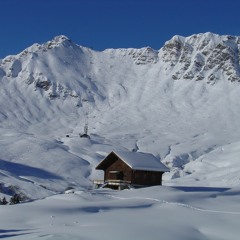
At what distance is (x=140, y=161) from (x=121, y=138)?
79921 mm

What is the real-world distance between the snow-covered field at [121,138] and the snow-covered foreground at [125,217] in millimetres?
56

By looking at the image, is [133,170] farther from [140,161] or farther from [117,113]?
[117,113]

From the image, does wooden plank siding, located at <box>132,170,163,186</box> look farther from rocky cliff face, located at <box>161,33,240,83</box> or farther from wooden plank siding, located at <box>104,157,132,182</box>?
rocky cliff face, located at <box>161,33,240,83</box>

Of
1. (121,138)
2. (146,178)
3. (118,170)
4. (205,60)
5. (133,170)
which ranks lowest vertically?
(146,178)

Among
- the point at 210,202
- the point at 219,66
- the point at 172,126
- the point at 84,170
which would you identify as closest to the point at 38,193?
the point at 84,170

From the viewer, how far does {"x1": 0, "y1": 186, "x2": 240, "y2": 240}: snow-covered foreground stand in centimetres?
2005

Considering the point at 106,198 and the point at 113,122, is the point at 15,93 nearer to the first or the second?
the point at 113,122

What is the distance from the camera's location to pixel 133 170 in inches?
1791

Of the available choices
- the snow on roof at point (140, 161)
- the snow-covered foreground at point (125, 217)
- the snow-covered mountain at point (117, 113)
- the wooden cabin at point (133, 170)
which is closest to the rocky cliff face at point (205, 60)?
the snow-covered mountain at point (117, 113)

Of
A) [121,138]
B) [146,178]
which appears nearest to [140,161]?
[146,178]

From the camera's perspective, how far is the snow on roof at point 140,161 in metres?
45.7

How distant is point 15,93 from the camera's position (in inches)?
6727

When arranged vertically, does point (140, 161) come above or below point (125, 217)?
above

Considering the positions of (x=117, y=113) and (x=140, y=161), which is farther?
(x=117, y=113)
